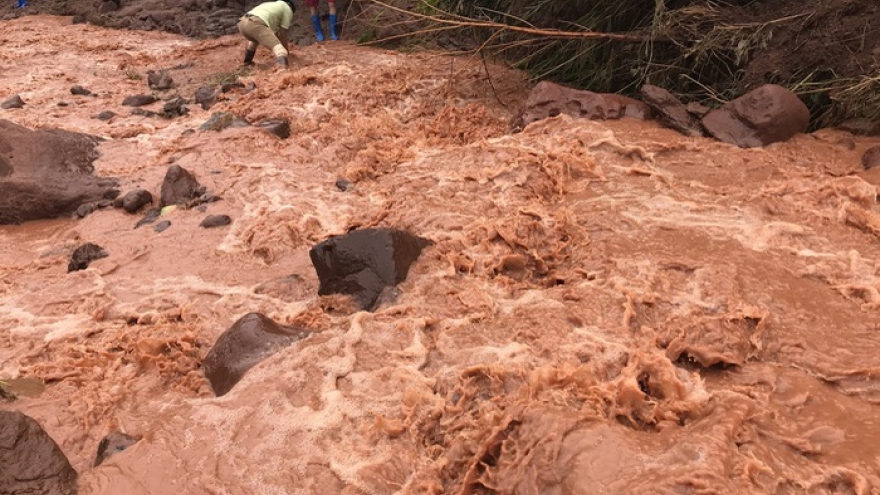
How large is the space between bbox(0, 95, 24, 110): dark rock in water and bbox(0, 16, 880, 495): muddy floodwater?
2.26 m

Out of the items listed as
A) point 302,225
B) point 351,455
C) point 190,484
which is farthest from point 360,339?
point 302,225

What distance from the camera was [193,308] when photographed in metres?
5.00

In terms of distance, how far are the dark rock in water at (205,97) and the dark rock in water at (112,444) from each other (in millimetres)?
6672

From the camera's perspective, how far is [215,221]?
623 cm

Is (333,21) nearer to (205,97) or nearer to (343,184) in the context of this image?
(205,97)

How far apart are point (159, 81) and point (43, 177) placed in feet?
13.7

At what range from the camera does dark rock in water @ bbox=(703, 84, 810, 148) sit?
638 centimetres

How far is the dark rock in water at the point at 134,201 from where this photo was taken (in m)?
6.58

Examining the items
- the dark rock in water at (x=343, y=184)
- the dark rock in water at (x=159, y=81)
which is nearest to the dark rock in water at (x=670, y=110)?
the dark rock in water at (x=343, y=184)

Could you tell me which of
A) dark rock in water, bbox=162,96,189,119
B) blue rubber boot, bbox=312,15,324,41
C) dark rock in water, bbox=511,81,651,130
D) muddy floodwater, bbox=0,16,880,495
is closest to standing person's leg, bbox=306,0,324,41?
blue rubber boot, bbox=312,15,324,41

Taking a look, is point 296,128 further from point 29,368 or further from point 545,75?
point 29,368

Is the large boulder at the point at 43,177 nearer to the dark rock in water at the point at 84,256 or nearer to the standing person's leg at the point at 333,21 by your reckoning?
the dark rock in water at the point at 84,256

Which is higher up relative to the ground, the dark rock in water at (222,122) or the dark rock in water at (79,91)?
the dark rock in water at (79,91)

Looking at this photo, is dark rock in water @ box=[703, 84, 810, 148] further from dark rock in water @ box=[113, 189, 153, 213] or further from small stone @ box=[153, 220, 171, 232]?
dark rock in water @ box=[113, 189, 153, 213]
